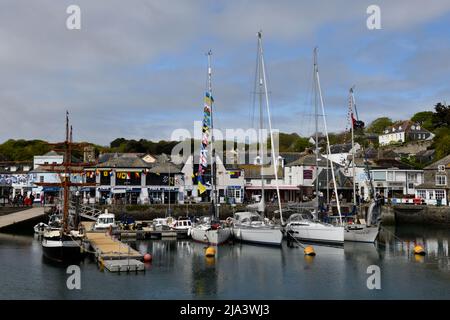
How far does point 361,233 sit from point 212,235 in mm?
14255

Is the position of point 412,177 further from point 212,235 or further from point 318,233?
point 212,235

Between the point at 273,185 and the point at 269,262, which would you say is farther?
the point at 273,185

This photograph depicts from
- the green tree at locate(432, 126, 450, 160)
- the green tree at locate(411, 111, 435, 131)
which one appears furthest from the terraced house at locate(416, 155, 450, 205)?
the green tree at locate(411, 111, 435, 131)

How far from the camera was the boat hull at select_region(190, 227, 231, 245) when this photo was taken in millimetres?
46866

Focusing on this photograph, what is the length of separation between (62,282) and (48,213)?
1347 inches

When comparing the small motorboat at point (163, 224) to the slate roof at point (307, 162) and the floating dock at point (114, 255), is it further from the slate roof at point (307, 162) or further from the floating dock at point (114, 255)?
the slate roof at point (307, 162)

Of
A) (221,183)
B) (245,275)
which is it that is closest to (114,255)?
(245,275)

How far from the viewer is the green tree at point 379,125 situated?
168m

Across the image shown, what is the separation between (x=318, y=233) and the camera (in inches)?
1866

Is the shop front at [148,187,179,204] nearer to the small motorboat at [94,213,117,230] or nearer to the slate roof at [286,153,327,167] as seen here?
the small motorboat at [94,213,117,230]
